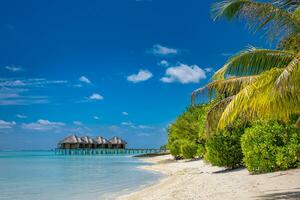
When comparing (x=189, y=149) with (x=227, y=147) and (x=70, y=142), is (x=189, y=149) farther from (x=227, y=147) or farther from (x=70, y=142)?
(x=70, y=142)

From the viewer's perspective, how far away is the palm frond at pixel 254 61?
408 inches

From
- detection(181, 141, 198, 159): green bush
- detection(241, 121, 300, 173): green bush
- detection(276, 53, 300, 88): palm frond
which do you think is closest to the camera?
detection(276, 53, 300, 88): palm frond

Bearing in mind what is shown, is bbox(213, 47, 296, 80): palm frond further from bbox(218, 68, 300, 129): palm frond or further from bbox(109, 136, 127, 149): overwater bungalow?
bbox(109, 136, 127, 149): overwater bungalow

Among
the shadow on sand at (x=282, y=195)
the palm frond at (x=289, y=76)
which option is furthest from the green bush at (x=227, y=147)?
the palm frond at (x=289, y=76)

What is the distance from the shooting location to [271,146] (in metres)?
14.8

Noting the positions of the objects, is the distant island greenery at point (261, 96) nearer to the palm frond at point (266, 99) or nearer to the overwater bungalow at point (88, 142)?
the palm frond at point (266, 99)

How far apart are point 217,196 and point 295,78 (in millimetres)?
4716

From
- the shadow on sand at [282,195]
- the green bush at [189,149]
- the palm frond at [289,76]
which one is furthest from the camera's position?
the green bush at [189,149]

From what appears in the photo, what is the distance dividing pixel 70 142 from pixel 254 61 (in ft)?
288

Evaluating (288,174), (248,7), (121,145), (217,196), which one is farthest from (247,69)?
(121,145)

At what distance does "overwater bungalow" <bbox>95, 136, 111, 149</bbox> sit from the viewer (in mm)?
100537

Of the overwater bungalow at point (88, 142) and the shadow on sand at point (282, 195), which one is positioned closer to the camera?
the shadow on sand at point (282, 195)

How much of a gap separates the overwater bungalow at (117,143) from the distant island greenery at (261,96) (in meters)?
80.8

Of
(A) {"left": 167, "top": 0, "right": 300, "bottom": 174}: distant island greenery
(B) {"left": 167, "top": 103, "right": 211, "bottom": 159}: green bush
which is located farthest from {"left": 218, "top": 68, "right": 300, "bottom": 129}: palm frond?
(B) {"left": 167, "top": 103, "right": 211, "bottom": 159}: green bush
